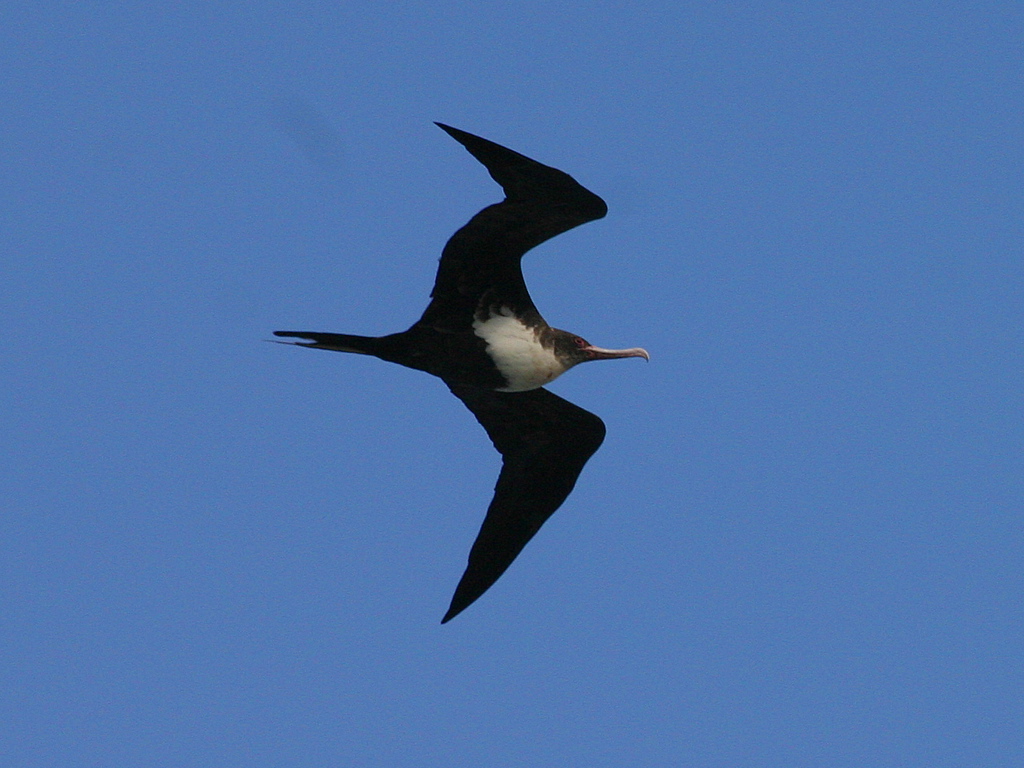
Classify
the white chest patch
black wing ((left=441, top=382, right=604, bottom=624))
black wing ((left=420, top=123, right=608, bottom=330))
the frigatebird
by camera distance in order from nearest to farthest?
black wing ((left=420, top=123, right=608, bottom=330)) → the frigatebird → the white chest patch → black wing ((left=441, top=382, right=604, bottom=624))

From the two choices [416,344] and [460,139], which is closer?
[460,139]

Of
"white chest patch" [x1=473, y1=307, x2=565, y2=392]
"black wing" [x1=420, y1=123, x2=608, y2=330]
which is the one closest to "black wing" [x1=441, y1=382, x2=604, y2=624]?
"white chest patch" [x1=473, y1=307, x2=565, y2=392]

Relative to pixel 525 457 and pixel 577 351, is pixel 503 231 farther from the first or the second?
pixel 525 457

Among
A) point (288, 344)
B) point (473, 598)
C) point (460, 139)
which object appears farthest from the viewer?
point (473, 598)

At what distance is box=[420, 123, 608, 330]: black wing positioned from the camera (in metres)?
8.20

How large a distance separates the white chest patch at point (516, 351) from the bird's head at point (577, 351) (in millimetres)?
74

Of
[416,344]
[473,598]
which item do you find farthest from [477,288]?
[473,598]

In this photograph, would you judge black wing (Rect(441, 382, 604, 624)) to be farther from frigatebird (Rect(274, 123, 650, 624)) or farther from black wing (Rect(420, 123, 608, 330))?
black wing (Rect(420, 123, 608, 330))

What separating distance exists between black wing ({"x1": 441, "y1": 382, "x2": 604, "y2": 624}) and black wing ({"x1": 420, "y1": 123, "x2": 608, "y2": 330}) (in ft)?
2.87

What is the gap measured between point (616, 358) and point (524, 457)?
0.90 metres

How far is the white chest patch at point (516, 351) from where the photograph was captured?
9023 millimetres

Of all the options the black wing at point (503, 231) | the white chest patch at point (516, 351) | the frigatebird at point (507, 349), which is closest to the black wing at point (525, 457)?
the frigatebird at point (507, 349)

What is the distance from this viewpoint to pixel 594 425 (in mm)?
9781

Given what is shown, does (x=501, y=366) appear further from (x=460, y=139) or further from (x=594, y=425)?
(x=460, y=139)
